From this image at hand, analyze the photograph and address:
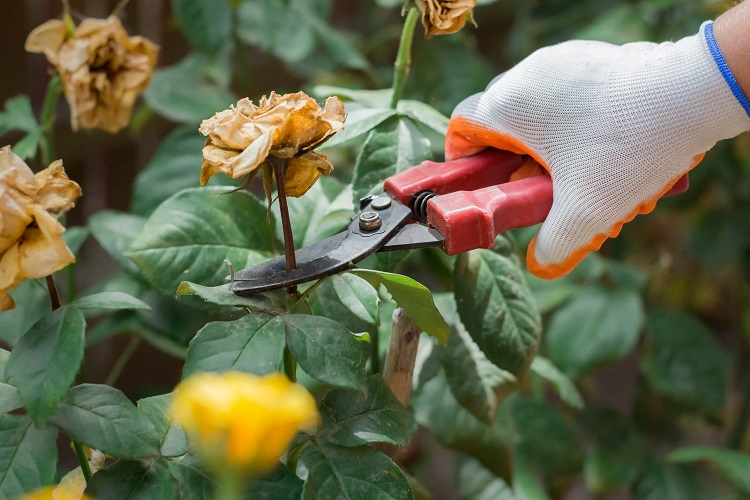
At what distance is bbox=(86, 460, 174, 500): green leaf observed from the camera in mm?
586

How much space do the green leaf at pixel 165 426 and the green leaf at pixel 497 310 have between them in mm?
300

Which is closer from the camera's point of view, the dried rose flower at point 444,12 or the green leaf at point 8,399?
the green leaf at point 8,399

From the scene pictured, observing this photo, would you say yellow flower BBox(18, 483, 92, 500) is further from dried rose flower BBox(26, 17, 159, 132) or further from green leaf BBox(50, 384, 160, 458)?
dried rose flower BBox(26, 17, 159, 132)

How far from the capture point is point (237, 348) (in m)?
0.57

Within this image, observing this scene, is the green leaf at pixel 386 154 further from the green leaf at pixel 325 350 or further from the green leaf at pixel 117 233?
the green leaf at pixel 117 233

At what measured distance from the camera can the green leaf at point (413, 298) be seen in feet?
2.04

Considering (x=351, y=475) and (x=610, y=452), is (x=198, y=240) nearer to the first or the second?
(x=351, y=475)

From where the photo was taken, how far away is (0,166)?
59cm

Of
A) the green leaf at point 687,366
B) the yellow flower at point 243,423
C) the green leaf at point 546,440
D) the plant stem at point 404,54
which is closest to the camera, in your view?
the yellow flower at point 243,423

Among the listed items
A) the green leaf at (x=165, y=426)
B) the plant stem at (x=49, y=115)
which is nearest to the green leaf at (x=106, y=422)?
the green leaf at (x=165, y=426)

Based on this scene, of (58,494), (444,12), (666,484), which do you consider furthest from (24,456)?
(666,484)

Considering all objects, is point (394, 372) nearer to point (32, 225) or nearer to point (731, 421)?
point (32, 225)

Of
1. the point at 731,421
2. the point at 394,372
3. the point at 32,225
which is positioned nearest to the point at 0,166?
the point at 32,225

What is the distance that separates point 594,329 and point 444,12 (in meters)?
0.72
